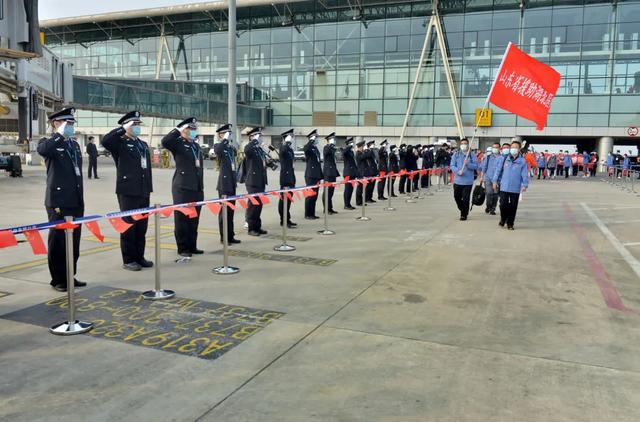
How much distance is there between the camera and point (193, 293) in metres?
6.14

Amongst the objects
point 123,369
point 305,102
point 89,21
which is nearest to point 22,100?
point 123,369

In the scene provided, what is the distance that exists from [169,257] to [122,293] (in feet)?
6.81

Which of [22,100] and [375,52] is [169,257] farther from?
[375,52]

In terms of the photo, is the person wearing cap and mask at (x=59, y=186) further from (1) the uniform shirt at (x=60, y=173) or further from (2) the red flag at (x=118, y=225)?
(2) the red flag at (x=118, y=225)

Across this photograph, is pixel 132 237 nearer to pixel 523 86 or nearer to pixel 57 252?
pixel 57 252

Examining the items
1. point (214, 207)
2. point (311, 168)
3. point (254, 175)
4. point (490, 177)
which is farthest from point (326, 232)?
point (490, 177)

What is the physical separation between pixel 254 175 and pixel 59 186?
4.53 metres

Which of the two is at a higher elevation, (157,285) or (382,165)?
(382,165)

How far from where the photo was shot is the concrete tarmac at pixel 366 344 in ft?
11.4

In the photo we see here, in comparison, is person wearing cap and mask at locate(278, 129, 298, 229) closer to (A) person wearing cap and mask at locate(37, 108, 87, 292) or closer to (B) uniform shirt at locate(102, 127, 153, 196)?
(B) uniform shirt at locate(102, 127, 153, 196)

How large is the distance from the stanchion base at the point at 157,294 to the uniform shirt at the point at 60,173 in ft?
4.76

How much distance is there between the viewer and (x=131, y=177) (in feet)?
24.1

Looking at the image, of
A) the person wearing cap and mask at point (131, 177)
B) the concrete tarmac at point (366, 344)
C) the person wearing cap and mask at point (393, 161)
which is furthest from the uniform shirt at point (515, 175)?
the person wearing cap and mask at point (393, 161)

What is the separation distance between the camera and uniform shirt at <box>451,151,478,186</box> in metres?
12.5
